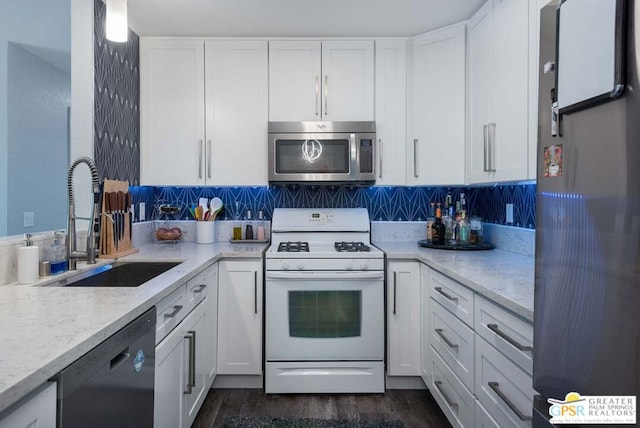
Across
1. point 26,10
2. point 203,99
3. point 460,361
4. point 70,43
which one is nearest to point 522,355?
point 460,361

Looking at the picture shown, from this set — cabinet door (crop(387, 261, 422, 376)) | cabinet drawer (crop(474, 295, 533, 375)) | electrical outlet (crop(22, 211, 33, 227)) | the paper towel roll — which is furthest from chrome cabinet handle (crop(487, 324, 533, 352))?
electrical outlet (crop(22, 211, 33, 227))

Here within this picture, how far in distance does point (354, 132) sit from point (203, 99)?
42.7 inches

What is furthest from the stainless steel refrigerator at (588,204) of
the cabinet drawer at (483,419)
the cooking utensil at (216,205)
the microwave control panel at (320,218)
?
the cooking utensil at (216,205)

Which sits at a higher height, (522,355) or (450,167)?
(450,167)

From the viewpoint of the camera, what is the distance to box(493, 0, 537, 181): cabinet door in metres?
1.77

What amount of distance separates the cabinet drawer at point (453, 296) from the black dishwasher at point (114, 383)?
4.17ft

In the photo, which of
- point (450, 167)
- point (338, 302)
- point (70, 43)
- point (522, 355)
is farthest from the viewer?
point (450, 167)

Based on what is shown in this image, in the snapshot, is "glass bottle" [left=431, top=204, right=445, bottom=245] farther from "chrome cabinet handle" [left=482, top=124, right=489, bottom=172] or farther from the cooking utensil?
the cooking utensil

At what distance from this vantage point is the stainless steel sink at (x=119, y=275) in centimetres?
165

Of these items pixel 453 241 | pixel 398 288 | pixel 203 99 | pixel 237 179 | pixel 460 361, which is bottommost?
pixel 460 361

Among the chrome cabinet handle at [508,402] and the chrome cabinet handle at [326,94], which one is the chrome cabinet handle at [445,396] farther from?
the chrome cabinet handle at [326,94]

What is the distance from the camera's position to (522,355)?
1221mm

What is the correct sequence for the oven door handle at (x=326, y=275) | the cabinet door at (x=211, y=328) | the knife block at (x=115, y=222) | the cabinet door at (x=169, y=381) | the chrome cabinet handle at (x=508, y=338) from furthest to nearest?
the oven door handle at (x=326, y=275), the cabinet door at (x=211, y=328), the knife block at (x=115, y=222), the cabinet door at (x=169, y=381), the chrome cabinet handle at (x=508, y=338)

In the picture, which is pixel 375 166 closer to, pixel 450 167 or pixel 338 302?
pixel 450 167
